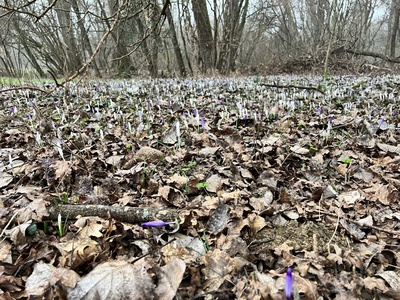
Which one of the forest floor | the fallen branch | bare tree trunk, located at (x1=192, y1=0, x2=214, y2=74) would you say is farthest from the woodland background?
the fallen branch

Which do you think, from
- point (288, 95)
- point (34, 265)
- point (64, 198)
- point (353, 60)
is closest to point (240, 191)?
point (64, 198)

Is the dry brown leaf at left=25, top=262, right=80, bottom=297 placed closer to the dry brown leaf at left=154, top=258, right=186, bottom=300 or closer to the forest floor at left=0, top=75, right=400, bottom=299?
the forest floor at left=0, top=75, right=400, bottom=299

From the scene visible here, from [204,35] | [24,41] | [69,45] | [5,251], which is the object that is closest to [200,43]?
[204,35]

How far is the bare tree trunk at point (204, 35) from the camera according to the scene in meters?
14.4

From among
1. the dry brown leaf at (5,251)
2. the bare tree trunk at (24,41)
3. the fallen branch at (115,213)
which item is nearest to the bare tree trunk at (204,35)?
the bare tree trunk at (24,41)

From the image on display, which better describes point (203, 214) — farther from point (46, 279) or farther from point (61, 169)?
point (61, 169)

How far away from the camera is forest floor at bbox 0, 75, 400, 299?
146 cm

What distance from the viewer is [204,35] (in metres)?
15.1

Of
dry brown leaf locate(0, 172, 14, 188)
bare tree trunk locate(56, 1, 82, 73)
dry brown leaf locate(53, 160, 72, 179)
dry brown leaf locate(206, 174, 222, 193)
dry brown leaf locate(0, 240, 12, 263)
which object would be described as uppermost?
bare tree trunk locate(56, 1, 82, 73)

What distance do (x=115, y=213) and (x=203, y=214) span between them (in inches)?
21.8

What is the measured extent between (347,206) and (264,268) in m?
0.92

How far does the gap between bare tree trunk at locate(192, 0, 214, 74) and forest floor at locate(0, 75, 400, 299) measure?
1194cm

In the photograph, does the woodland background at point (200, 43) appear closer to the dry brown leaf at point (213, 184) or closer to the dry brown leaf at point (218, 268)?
the dry brown leaf at point (213, 184)

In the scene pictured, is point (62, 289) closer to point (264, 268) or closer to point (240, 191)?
point (264, 268)
